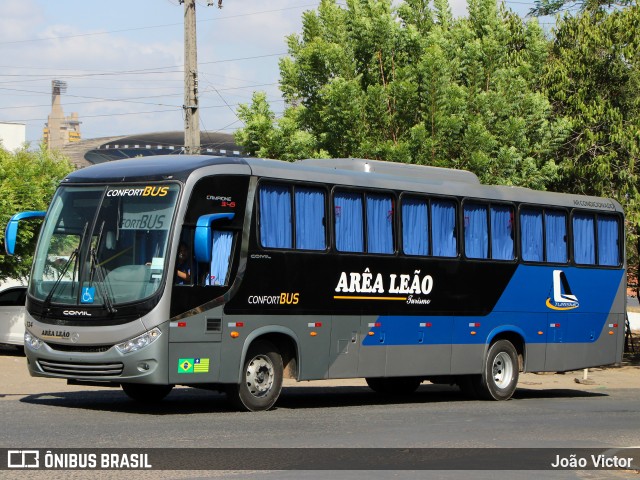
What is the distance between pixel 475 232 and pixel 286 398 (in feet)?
13.4

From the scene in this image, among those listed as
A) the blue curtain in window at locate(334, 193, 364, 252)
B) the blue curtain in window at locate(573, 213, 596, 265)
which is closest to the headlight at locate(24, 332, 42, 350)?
the blue curtain in window at locate(334, 193, 364, 252)

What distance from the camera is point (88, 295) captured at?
15.3 m

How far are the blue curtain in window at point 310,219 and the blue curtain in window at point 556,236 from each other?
577cm

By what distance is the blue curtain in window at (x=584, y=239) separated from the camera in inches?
875

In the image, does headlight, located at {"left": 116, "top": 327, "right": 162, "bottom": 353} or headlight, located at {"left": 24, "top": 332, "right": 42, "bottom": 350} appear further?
headlight, located at {"left": 24, "top": 332, "right": 42, "bottom": 350}

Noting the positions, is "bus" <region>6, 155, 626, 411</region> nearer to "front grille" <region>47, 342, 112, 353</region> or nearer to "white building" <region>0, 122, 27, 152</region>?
"front grille" <region>47, 342, 112, 353</region>

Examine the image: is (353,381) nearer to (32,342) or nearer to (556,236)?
(556,236)

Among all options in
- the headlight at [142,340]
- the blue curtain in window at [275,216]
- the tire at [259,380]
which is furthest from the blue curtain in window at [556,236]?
the headlight at [142,340]

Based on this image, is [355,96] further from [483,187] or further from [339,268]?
[339,268]

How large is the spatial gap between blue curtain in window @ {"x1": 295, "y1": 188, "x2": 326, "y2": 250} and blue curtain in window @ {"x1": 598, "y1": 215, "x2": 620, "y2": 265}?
24.7 feet

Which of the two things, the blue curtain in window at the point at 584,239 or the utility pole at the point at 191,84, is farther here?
the utility pole at the point at 191,84

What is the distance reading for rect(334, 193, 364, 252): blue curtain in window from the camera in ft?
57.8

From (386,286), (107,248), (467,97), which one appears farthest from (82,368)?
(467,97)

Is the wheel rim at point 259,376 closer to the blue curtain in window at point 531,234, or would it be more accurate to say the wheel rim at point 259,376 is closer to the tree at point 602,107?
the blue curtain in window at point 531,234
